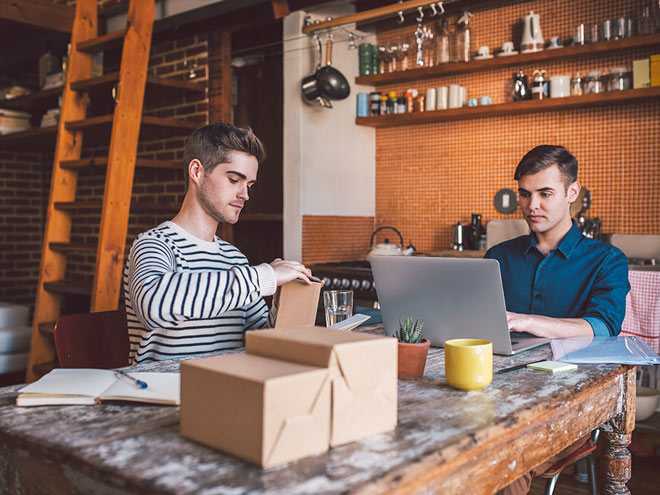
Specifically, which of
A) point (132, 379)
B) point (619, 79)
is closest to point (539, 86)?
point (619, 79)

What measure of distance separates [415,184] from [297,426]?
3.75 metres

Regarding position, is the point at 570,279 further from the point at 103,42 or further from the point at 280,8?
the point at 103,42

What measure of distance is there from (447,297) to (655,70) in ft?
7.98

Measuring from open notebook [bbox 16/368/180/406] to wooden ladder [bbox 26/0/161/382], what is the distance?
229cm

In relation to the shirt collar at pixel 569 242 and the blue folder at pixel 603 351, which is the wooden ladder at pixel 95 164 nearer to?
the shirt collar at pixel 569 242

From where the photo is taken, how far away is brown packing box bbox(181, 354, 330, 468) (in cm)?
92

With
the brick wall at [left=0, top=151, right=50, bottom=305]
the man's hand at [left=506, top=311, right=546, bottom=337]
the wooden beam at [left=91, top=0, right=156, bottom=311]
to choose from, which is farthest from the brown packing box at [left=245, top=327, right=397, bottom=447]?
the brick wall at [left=0, top=151, right=50, bottom=305]

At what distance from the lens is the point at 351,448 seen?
100 centimetres

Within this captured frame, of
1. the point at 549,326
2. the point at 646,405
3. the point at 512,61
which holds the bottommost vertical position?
the point at 646,405

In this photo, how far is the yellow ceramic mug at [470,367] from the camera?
132 cm

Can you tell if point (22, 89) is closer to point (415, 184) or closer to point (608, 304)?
point (415, 184)

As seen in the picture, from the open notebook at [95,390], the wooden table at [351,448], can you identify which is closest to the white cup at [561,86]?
the wooden table at [351,448]

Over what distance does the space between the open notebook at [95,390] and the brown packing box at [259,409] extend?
0.75ft

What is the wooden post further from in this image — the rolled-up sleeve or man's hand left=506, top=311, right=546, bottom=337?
man's hand left=506, top=311, right=546, bottom=337
